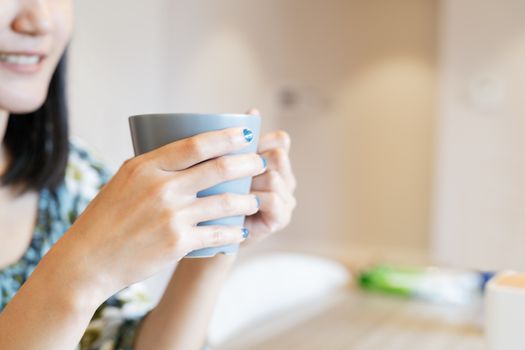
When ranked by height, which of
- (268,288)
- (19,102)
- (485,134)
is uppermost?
(19,102)

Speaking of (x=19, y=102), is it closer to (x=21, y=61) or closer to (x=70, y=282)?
(x=21, y=61)

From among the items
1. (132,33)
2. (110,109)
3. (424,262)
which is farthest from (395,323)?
(424,262)

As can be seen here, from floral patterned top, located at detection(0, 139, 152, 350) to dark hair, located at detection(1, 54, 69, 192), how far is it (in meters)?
0.03

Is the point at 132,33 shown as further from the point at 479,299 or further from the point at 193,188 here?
the point at 193,188

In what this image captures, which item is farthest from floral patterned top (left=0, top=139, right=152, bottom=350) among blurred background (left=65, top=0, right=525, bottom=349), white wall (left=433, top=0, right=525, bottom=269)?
blurred background (left=65, top=0, right=525, bottom=349)

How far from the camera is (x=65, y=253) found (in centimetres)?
37

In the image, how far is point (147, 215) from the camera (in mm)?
354

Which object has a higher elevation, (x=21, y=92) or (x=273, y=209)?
(x=21, y=92)

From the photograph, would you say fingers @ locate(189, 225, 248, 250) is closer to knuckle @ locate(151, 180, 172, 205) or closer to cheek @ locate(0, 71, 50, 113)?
knuckle @ locate(151, 180, 172, 205)

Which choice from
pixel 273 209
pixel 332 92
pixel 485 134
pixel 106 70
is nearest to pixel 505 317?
pixel 273 209

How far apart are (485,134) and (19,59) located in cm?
165

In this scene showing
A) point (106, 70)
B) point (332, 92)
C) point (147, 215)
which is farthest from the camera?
point (332, 92)

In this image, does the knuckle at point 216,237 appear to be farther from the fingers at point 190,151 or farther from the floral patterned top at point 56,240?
the floral patterned top at point 56,240

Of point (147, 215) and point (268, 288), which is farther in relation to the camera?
point (268, 288)
